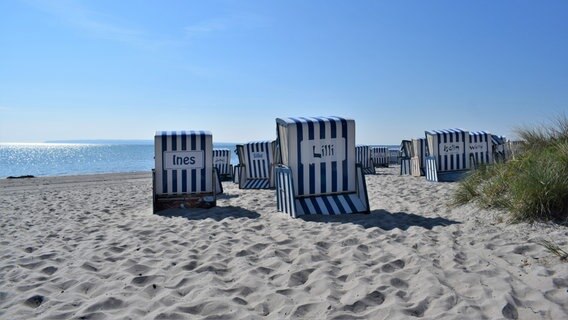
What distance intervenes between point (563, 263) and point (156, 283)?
304 cm

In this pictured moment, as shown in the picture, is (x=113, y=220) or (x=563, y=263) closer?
(x=563, y=263)

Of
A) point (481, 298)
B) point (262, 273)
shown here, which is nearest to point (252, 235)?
point (262, 273)

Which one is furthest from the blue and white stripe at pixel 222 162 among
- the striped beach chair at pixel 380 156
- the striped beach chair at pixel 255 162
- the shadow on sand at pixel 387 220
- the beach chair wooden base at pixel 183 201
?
the shadow on sand at pixel 387 220

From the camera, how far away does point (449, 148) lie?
37.4ft

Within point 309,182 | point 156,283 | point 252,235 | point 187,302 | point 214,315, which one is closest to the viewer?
point 214,315

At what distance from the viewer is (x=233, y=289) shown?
2.88 m

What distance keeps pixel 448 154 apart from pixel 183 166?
294 inches

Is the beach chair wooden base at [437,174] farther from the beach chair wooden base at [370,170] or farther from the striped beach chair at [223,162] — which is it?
the striped beach chair at [223,162]

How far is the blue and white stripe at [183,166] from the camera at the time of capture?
7.13 metres

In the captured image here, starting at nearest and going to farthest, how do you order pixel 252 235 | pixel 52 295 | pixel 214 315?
pixel 214 315 → pixel 52 295 → pixel 252 235

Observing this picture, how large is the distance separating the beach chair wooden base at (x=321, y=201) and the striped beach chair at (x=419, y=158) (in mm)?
7395

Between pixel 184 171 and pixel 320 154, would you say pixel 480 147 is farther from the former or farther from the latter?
pixel 184 171

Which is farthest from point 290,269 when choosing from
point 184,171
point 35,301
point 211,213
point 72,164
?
point 72,164

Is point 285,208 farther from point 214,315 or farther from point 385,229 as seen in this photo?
point 214,315
